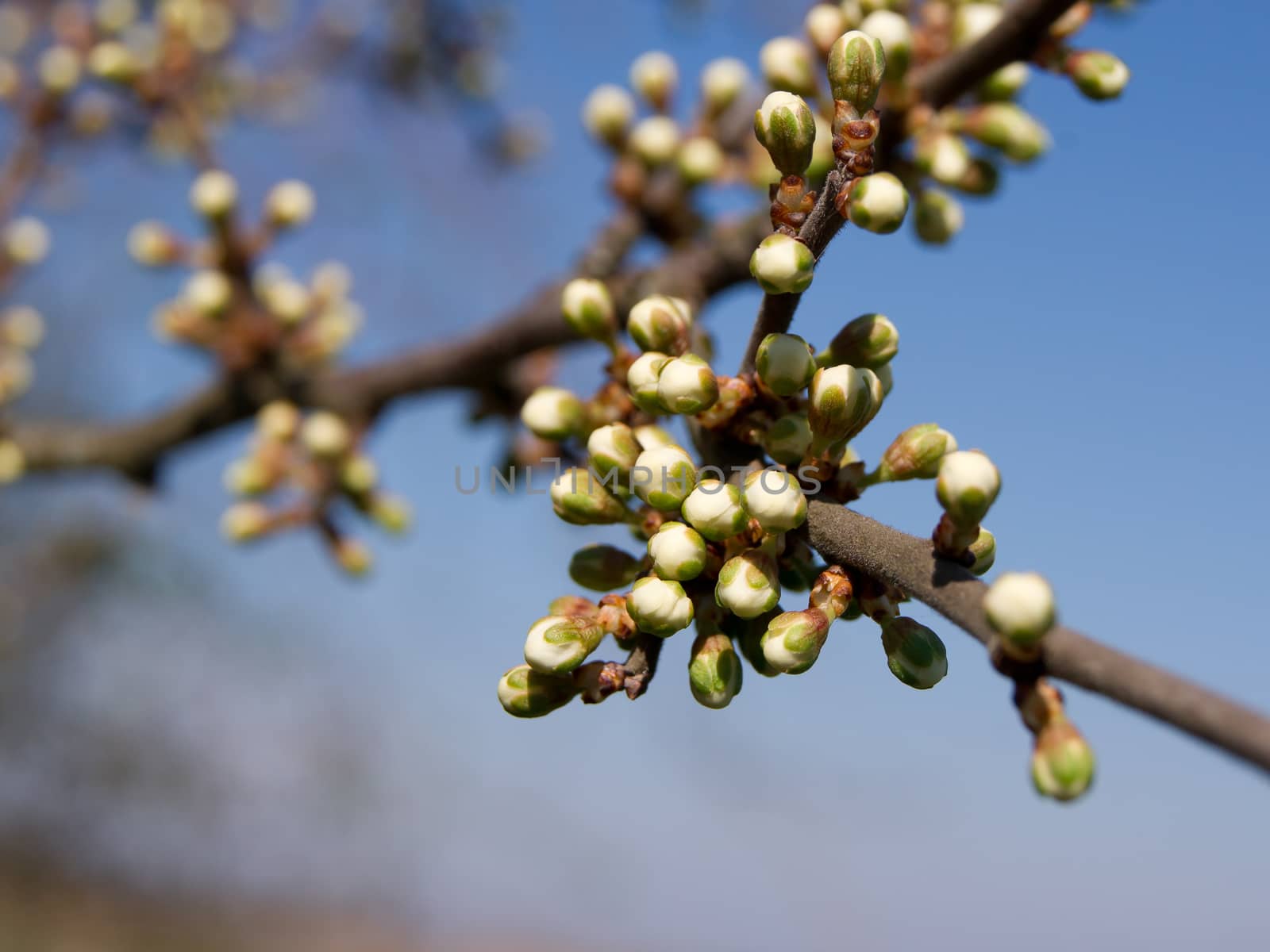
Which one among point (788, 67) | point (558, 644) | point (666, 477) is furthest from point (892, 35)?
point (558, 644)

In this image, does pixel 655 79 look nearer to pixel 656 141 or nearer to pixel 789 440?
pixel 656 141

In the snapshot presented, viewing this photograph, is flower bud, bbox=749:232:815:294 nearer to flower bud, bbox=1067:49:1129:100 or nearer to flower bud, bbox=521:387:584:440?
flower bud, bbox=521:387:584:440

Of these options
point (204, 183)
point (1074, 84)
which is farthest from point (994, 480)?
point (204, 183)

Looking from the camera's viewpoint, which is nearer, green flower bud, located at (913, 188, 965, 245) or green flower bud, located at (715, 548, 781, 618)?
green flower bud, located at (715, 548, 781, 618)

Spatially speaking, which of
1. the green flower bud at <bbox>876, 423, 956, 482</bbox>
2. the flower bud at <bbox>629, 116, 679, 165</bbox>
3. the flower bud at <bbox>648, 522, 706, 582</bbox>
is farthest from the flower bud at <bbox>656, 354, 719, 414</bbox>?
the flower bud at <bbox>629, 116, 679, 165</bbox>

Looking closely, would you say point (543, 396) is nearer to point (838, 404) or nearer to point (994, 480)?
point (838, 404)
